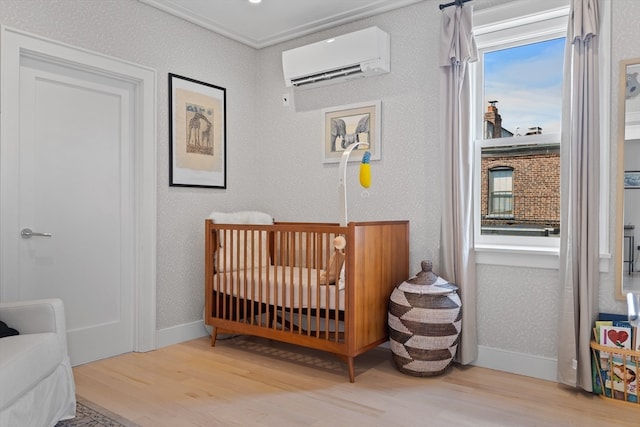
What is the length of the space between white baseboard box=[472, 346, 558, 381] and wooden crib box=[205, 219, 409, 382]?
0.62m

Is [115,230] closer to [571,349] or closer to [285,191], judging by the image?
[285,191]

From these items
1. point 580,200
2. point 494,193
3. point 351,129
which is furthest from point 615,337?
point 351,129

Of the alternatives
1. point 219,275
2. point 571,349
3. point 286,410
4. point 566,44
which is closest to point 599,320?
point 571,349

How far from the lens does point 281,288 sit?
9.56 feet

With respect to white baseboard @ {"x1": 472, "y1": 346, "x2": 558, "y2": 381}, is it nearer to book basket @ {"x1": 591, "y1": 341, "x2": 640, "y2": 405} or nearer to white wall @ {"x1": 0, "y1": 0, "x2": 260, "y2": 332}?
book basket @ {"x1": 591, "y1": 341, "x2": 640, "y2": 405}

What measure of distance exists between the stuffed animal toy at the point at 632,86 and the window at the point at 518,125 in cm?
40

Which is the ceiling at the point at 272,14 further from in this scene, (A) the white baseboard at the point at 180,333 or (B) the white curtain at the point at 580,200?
(A) the white baseboard at the point at 180,333

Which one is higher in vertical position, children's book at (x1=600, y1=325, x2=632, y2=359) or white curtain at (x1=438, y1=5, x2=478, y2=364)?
white curtain at (x1=438, y1=5, x2=478, y2=364)

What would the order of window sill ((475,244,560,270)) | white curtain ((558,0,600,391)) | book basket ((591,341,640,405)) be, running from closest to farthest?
book basket ((591,341,640,405)), white curtain ((558,0,600,391)), window sill ((475,244,560,270))

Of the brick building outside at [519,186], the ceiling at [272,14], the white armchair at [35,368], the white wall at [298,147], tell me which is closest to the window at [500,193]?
the brick building outside at [519,186]

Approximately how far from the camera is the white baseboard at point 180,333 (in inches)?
129

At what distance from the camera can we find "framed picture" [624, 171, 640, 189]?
93.7 inches

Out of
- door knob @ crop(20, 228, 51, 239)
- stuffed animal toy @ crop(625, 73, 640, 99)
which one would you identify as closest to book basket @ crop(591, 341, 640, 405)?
stuffed animal toy @ crop(625, 73, 640, 99)

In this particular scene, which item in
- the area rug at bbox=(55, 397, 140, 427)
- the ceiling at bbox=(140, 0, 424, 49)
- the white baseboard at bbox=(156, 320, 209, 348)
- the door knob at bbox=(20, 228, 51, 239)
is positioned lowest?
the area rug at bbox=(55, 397, 140, 427)
